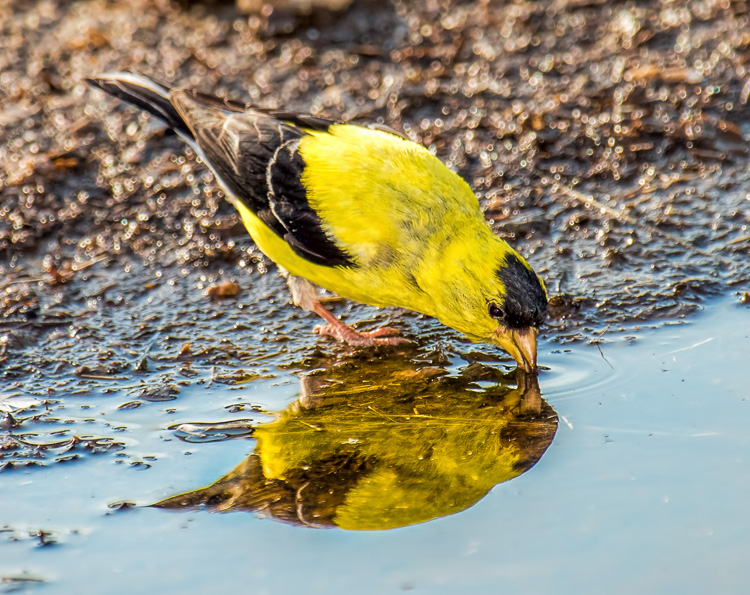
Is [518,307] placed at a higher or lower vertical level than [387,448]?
higher

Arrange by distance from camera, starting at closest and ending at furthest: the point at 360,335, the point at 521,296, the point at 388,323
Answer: the point at 521,296 < the point at 360,335 < the point at 388,323

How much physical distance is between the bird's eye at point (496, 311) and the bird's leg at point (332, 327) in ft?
2.49

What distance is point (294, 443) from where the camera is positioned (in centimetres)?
407

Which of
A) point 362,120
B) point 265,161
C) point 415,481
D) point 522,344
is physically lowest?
point 415,481

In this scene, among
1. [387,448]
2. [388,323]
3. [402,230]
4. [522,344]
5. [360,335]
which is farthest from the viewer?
[388,323]

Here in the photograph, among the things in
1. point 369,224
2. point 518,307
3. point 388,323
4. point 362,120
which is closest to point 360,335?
point 388,323

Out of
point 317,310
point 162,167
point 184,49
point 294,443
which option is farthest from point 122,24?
point 294,443

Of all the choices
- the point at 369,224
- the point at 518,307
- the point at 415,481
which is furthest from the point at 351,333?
the point at 415,481

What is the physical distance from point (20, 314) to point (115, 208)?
1158mm

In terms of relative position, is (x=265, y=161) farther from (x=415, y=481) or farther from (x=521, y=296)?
(x=415, y=481)

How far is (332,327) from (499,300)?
112 centimetres

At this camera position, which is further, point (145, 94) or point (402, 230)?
point (145, 94)

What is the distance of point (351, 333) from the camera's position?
16.3 feet

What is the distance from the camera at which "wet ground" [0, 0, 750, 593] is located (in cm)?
340
